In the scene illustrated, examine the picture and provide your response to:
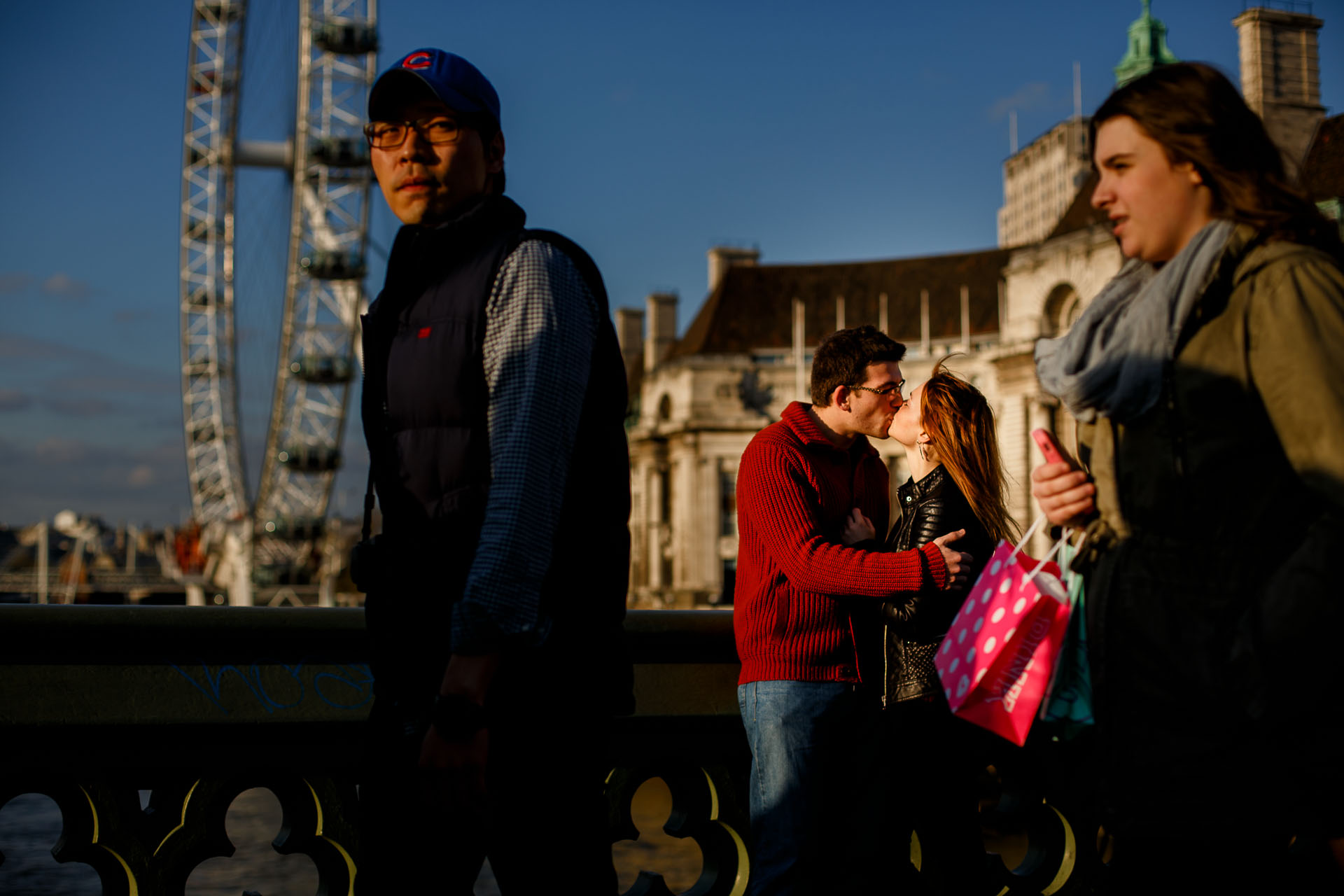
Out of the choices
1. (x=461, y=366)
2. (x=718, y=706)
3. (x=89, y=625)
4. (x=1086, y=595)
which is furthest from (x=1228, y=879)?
(x=89, y=625)

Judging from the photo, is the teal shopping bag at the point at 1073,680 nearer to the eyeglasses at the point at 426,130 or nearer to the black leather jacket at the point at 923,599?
the black leather jacket at the point at 923,599

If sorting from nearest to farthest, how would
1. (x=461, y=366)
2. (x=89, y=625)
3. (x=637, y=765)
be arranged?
(x=461, y=366) → (x=89, y=625) → (x=637, y=765)

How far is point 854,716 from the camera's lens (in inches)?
120

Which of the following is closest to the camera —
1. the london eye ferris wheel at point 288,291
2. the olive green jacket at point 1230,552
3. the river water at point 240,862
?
the olive green jacket at point 1230,552

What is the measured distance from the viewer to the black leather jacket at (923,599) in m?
3.00

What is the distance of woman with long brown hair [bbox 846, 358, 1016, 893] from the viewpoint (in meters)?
3.04

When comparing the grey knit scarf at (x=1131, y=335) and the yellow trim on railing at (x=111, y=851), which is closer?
the grey knit scarf at (x=1131, y=335)

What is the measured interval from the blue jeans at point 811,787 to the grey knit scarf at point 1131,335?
4.05 feet

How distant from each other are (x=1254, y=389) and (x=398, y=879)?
155cm

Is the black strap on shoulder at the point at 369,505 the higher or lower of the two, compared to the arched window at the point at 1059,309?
lower

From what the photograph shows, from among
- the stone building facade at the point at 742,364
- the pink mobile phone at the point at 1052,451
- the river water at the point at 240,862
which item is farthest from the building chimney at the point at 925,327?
the pink mobile phone at the point at 1052,451

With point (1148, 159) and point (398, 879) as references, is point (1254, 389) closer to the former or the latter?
point (1148, 159)

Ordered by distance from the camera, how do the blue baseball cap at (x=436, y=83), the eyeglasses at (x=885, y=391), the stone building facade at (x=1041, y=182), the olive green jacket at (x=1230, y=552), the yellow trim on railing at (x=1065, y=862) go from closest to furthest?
1. the olive green jacket at (x=1230, y=552)
2. the blue baseball cap at (x=436, y=83)
3. the eyeglasses at (x=885, y=391)
4. the yellow trim on railing at (x=1065, y=862)
5. the stone building facade at (x=1041, y=182)

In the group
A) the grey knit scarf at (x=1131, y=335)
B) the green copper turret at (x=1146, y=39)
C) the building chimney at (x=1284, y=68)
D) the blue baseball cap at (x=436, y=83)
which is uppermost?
the green copper turret at (x=1146, y=39)
